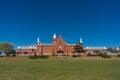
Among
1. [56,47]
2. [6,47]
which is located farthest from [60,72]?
[6,47]

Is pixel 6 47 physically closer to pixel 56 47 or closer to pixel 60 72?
pixel 56 47

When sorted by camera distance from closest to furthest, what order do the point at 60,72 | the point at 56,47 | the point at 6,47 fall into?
the point at 60,72 → the point at 56,47 → the point at 6,47

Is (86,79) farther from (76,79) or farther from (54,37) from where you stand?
(54,37)

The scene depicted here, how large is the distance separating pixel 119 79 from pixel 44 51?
101 m

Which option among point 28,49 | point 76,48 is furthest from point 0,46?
point 76,48

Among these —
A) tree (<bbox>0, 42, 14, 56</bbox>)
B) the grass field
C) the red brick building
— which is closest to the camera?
the grass field

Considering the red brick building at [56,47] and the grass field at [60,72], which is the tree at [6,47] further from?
the grass field at [60,72]

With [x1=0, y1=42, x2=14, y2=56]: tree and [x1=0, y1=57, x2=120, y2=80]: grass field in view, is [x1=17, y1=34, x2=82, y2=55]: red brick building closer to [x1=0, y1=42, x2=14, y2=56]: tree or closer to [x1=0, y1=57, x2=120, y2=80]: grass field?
[x1=0, y1=42, x2=14, y2=56]: tree

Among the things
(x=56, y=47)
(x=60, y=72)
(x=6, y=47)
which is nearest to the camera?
(x=60, y=72)

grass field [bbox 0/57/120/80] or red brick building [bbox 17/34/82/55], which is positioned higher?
red brick building [bbox 17/34/82/55]

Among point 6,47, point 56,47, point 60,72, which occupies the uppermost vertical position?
point 6,47

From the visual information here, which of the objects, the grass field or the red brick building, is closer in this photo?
the grass field

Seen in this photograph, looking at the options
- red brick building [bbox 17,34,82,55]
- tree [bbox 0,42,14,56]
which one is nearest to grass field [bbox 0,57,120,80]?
red brick building [bbox 17,34,82,55]

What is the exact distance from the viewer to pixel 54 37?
113750 mm
